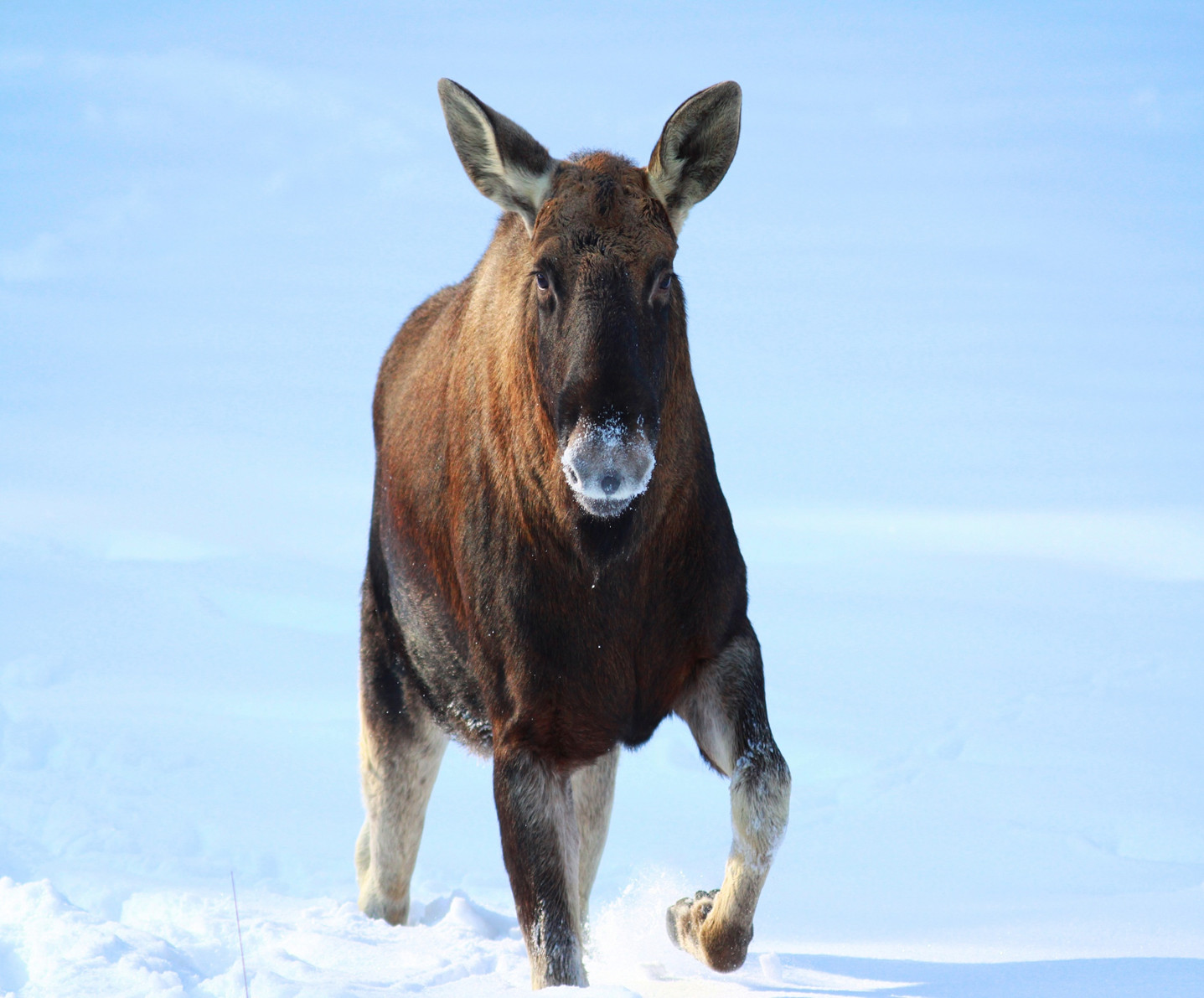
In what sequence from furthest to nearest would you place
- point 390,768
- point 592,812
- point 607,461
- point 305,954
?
point 390,768 < point 592,812 < point 305,954 < point 607,461

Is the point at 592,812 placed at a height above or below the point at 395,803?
above

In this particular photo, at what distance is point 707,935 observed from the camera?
5.04 m

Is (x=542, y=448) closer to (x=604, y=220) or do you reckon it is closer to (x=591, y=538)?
(x=591, y=538)

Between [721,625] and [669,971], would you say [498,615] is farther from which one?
[669,971]

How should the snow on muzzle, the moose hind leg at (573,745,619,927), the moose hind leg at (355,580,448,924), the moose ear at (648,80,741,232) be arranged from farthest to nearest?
the moose hind leg at (355,580,448,924)
the moose hind leg at (573,745,619,927)
the moose ear at (648,80,741,232)
the snow on muzzle

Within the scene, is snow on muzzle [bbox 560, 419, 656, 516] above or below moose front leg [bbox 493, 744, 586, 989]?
above

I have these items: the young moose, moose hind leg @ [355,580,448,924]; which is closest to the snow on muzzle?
the young moose

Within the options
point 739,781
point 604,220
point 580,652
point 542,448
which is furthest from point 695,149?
point 739,781

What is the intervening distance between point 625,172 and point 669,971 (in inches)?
143

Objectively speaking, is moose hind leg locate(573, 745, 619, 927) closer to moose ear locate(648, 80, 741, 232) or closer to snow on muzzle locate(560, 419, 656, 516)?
snow on muzzle locate(560, 419, 656, 516)

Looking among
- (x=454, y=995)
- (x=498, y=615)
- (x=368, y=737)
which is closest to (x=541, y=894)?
(x=454, y=995)

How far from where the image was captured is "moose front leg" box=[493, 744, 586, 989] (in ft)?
15.7

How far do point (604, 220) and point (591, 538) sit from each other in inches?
46.1

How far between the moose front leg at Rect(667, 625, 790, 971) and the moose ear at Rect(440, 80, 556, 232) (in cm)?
190
